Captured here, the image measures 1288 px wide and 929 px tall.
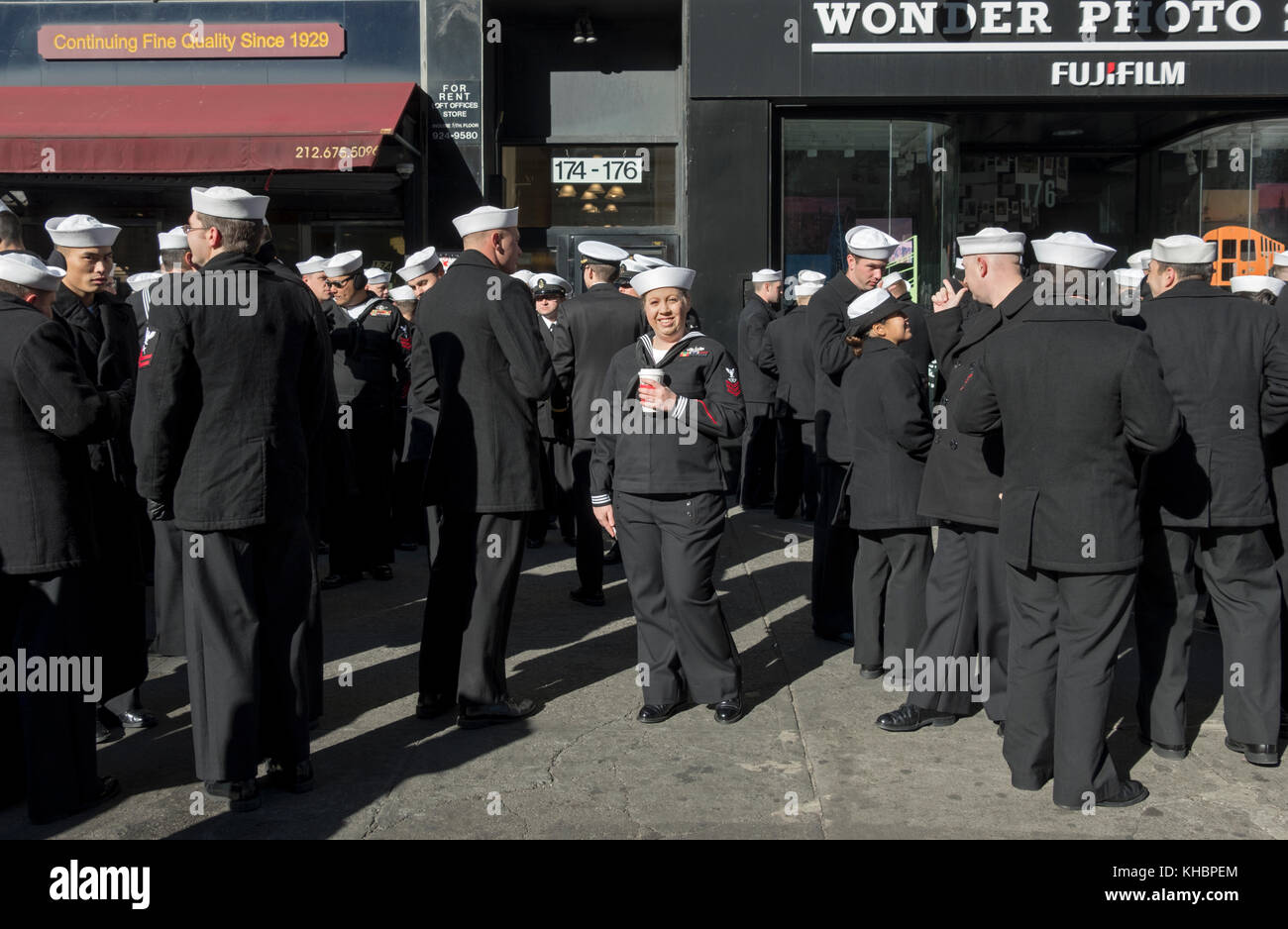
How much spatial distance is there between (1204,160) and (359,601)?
10.5 metres

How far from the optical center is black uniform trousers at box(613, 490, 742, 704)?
5516 millimetres

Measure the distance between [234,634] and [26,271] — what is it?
1.50 m

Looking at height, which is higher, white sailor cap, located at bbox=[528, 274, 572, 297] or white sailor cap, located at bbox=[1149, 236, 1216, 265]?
white sailor cap, located at bbox=[528, 274, 572, 297]

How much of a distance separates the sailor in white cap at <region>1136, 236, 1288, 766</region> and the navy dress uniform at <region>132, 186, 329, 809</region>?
3.36 m

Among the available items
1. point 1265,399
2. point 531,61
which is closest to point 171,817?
point 1265,399

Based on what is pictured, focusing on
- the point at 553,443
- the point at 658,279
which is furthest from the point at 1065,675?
the point at 553,443

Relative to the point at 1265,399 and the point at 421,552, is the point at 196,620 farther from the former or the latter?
the point at 421,552

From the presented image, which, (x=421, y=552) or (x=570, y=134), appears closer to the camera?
(x=421, y=552)

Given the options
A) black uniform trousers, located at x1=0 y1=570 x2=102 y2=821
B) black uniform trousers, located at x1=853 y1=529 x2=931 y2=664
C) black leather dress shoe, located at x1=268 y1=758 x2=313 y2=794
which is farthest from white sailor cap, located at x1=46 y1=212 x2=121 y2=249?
black uniform trousers, located at x1=853 y1=529 x2=931 y2=664

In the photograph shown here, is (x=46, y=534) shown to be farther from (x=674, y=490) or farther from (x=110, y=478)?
(x=674, y=490)

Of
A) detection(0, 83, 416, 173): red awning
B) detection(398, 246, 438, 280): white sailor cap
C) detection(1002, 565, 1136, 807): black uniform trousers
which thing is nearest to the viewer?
detection(1002, 565, 1136, 807): black uniform trousers

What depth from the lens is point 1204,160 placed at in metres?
13.9

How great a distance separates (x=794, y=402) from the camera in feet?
33.3

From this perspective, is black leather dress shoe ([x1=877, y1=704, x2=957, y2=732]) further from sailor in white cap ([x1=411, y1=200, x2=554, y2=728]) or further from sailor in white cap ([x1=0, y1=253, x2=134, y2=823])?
sailor in white cap ([x1=0, y1=253, x2=134, y2=823])
